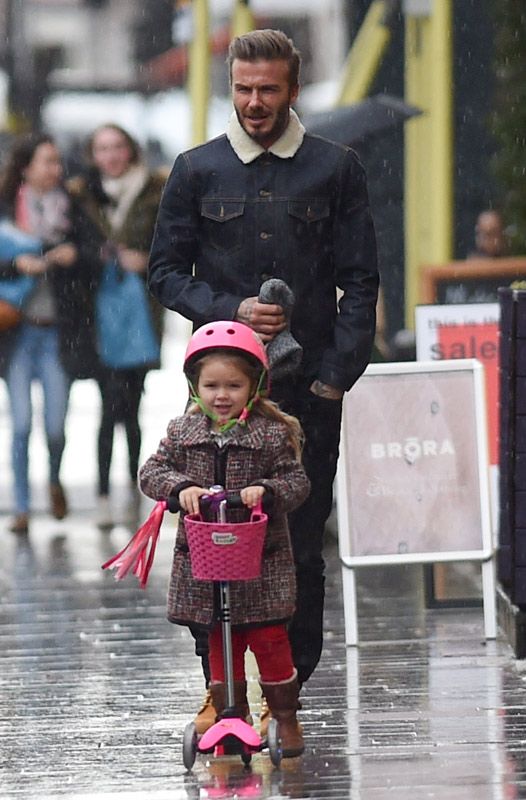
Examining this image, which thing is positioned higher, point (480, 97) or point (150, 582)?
point (480, 97)

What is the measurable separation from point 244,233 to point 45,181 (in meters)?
5.72

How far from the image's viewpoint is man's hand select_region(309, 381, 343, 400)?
631cm

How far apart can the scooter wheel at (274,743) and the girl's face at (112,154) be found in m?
6.62

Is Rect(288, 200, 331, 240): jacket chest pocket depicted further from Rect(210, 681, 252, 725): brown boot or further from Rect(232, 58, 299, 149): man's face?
Rect(210, 681, 252, 725): brown boot

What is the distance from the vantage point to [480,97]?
1658cm

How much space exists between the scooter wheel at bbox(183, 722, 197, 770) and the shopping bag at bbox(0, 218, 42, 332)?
595 cm

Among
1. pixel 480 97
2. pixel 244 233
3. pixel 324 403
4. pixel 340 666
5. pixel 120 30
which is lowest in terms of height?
pixel 340 666

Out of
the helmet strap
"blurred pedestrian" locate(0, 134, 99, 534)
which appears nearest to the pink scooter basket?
the helmet strap

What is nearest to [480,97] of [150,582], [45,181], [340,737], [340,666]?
[45,181]

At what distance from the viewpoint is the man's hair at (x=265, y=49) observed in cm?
617

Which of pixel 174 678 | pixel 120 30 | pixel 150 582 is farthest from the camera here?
pixel 120 30

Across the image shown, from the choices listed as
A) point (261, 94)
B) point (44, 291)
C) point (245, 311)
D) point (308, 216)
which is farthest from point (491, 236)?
point (245, 311)

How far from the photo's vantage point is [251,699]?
23.6ft

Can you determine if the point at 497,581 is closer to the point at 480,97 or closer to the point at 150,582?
the point at 150,582
